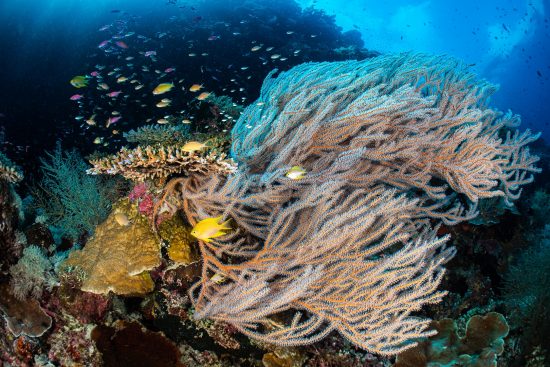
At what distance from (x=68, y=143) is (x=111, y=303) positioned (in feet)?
41.0

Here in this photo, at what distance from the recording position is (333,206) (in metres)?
3.41

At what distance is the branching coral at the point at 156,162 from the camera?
2750 millimetres

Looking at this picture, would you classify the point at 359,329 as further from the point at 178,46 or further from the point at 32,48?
the point at 32,48

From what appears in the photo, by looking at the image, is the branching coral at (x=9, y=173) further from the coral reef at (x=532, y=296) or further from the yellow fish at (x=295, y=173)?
the coral reef at (x=532, y=296)

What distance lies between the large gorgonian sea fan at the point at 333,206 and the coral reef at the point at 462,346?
667 millimetres

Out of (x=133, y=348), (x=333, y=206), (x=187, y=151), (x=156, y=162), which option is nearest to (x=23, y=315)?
(x=133, y=348)

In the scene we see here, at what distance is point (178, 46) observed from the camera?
57.6ft

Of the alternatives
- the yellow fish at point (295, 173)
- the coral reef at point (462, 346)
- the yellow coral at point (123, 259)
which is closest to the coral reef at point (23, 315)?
the yellow coral at point (123, 259)

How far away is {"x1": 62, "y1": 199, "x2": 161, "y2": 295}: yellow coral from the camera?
9.60ft

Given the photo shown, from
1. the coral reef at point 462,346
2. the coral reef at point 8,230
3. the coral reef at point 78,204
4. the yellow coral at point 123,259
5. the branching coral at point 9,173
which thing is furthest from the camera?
the coral reef at point 78,204

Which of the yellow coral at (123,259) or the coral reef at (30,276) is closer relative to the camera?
the yellow coral at (123,259)

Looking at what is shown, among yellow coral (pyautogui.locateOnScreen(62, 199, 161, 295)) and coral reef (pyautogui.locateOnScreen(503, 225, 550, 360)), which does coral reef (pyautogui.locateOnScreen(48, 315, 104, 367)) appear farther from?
coral reef (pyautogui.locateOnScreen(503, 225, 550, 360))

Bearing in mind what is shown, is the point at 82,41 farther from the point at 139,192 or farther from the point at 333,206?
the point at 333,206

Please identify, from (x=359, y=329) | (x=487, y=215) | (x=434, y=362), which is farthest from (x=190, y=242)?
(x=487, y=215)
